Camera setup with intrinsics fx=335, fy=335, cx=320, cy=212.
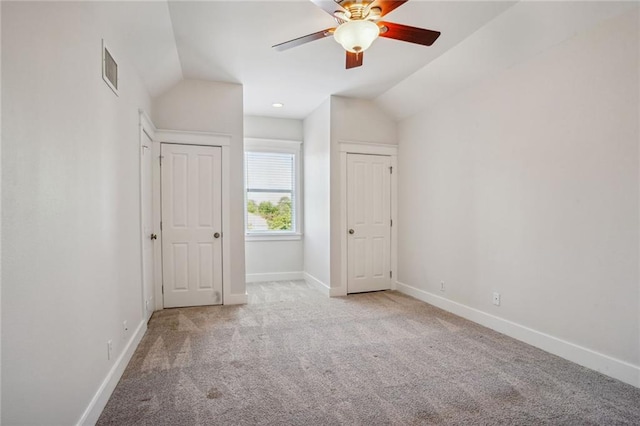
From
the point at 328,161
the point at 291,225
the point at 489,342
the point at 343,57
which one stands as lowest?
the point at 489,342

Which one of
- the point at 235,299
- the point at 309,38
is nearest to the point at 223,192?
the point at 235,299

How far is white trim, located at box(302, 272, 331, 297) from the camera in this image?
4.77 meters

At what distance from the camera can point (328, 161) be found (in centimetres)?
475

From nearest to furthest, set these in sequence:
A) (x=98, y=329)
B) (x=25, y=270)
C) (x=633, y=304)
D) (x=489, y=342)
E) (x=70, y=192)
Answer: (x=25, y=270), (x=70, y=192), (x=98, y=329), (x=633, y=304), (x=489, y=342)

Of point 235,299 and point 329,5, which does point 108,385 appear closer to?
point 235,299

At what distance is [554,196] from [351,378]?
2.23 meters

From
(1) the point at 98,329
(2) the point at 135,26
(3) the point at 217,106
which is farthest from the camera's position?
(3) the point at 217,106

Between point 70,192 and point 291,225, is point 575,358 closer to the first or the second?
point 70,192

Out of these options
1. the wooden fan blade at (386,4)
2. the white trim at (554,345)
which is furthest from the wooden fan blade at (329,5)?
the white trim at (554,345)

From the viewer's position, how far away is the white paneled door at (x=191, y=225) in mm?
4109

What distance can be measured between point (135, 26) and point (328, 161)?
108 inches

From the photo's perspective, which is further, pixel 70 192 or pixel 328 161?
pixel 328 161

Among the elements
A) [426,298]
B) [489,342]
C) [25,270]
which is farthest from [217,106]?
[489,342]

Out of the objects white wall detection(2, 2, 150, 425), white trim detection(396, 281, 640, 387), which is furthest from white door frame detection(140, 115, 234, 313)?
white trim detection(396, 281, 640, 387)
